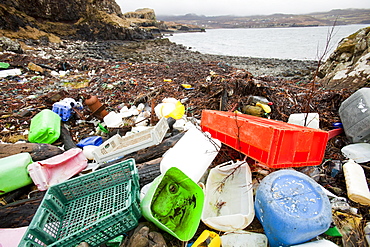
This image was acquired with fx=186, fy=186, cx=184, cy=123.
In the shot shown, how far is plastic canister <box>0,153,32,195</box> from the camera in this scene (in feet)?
6.71

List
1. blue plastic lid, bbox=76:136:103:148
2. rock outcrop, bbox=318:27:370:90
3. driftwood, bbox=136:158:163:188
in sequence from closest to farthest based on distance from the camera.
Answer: driftwood, bbox=136:158:163:188, blue plastic lid, bbox=76:136:103:148, rock outcrop, bbox=318:27:370:90

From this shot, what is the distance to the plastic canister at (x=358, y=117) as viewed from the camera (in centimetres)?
234

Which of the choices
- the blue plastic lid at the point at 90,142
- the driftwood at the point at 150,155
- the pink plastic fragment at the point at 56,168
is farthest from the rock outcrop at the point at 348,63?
the pink plastic fragment at the point at 56,168

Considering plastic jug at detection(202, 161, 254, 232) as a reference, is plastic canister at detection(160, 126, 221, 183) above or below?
above

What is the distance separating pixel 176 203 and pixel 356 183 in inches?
75.3

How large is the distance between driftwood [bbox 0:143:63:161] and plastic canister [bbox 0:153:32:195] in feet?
1.00

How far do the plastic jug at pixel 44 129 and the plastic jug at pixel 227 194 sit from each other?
2598mm

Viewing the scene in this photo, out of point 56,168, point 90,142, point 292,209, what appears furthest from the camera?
point 90,142

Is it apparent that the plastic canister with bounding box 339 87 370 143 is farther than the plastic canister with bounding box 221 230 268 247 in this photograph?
Yes

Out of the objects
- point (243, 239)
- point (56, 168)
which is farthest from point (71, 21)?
point (243, 239)

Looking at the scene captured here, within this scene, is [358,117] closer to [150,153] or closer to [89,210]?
[150,153]

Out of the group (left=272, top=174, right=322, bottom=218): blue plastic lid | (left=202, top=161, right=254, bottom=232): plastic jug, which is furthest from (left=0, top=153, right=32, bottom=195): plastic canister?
(left=272, top=174, right=322, bottom=218): blue plastic lid

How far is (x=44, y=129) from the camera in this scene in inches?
115

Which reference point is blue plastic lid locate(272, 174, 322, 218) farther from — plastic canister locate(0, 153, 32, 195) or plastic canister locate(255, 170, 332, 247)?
plastic canister locate(0, 153, 32, 195)
